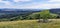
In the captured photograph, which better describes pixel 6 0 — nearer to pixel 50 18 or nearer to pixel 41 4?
pixel 41 4

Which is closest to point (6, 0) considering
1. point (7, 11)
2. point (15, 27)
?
point (7, 11)

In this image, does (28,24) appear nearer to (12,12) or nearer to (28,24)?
(28,24)

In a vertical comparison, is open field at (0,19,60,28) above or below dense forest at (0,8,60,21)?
below

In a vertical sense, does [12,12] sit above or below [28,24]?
above

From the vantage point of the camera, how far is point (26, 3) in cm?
210

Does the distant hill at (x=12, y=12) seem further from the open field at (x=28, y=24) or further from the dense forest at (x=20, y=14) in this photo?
the open field at (x=28, y=24)

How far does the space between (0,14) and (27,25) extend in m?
0.53

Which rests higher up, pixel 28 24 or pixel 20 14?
pixel 20 14

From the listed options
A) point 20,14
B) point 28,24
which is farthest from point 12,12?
point 28,24

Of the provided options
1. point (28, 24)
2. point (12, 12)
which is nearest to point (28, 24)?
point (28, 24)

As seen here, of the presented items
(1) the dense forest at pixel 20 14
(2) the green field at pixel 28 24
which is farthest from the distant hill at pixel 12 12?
(2) the green field at pixel 28 24

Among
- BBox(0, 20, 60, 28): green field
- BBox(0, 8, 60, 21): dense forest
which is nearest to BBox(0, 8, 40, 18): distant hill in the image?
BBox(0, 8, 60, 21): dense forest

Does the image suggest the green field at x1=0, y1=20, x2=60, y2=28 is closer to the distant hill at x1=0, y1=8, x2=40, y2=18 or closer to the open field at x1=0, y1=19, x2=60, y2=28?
the open field at x1=0, y1=19, x2=60, y2=28

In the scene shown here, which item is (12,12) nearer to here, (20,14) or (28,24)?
(20,14)
